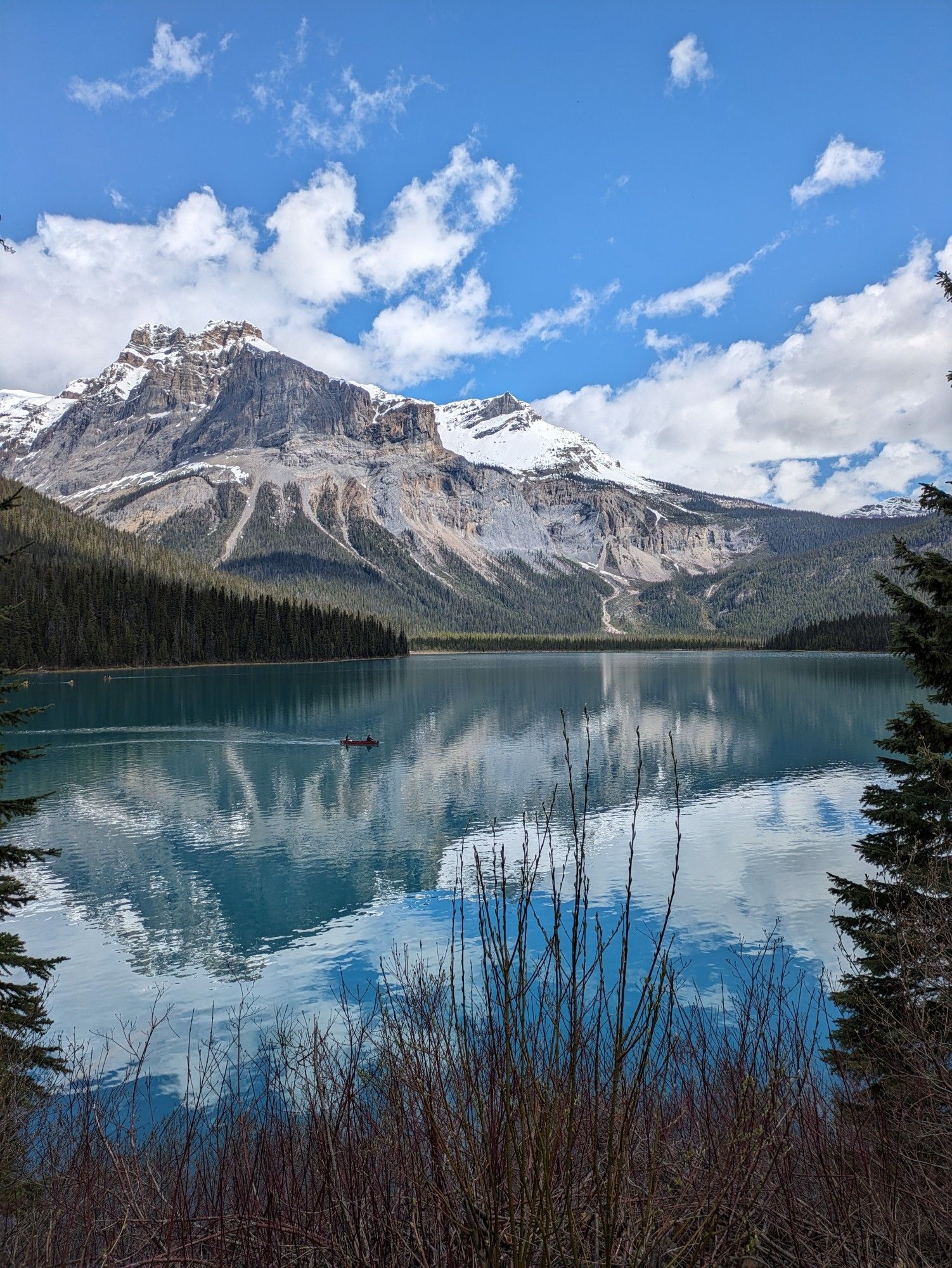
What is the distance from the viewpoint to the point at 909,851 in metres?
10.5

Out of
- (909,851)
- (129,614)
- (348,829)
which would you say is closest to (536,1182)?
(909,851)

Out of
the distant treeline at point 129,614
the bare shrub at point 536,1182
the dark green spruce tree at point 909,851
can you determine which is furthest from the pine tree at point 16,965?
the distant treeline at point 129,614

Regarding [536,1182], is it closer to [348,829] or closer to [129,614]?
[348,829]

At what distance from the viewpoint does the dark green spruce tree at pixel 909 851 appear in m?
9.21

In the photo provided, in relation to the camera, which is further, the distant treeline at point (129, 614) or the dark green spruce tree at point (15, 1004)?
the distant treeline at point (129, 614)

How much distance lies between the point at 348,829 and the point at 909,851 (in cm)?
2466

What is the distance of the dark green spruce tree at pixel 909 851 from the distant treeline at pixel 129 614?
10066 cm

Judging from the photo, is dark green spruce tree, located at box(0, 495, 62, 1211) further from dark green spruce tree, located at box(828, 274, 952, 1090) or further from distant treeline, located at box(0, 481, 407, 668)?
distant treeline, located at box(0, 481, 407, 668)

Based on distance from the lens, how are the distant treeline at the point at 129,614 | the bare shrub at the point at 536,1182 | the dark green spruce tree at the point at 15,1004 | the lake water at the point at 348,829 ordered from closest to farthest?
1. the bare shrub at the point at 536,1182
2. the dark green spruce tree at the point at 15,1004
3. the lake water at the point at 348,829
4. the distant treeline at the point at 129,614

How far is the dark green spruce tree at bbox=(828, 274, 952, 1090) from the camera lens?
30.2 ft

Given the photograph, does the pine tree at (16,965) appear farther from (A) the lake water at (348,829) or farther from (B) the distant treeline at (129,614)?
(B) the distant treeline at (129,614)

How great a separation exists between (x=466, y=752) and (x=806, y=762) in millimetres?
20897

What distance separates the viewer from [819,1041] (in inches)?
541

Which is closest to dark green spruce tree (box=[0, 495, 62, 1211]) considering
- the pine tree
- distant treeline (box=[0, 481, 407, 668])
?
the pine tree
